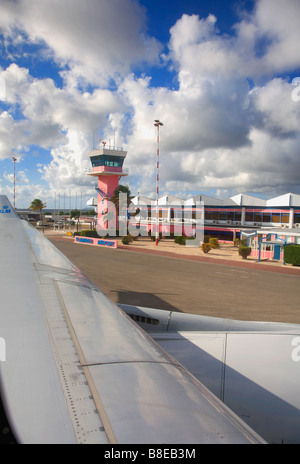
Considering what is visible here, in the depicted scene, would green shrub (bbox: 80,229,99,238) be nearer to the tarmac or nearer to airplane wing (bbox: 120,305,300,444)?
the tarmac

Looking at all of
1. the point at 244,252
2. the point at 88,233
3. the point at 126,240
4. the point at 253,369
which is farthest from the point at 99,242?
the point at 253,369

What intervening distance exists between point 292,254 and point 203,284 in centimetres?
1223

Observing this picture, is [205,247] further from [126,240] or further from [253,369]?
[253,369]

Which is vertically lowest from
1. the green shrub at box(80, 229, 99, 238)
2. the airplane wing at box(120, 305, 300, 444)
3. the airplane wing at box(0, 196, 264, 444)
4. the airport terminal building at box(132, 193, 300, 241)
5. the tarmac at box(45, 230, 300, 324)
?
the tarmac at box(45, 230, 300, 324)

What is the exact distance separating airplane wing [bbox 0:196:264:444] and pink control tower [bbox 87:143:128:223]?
1832 inches

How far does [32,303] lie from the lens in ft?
13.3

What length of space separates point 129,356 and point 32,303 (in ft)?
6.81

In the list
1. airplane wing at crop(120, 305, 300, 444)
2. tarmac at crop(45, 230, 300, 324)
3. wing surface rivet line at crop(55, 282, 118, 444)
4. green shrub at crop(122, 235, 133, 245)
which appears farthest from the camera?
green shrub at crop(122, 235, 133, 245)

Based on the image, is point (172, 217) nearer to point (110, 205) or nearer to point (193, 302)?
point (110, 205)

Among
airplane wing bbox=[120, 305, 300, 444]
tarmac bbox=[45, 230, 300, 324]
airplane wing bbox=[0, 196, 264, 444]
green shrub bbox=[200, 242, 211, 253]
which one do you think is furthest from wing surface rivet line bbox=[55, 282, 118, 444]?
green shrub bbox=[200, 242, 211, 253]

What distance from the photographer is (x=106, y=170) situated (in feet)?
163

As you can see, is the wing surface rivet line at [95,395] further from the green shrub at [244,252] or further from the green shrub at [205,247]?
the green shrub at [205,247]

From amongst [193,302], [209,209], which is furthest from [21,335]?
[209,209]

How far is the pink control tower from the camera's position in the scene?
163 ft
